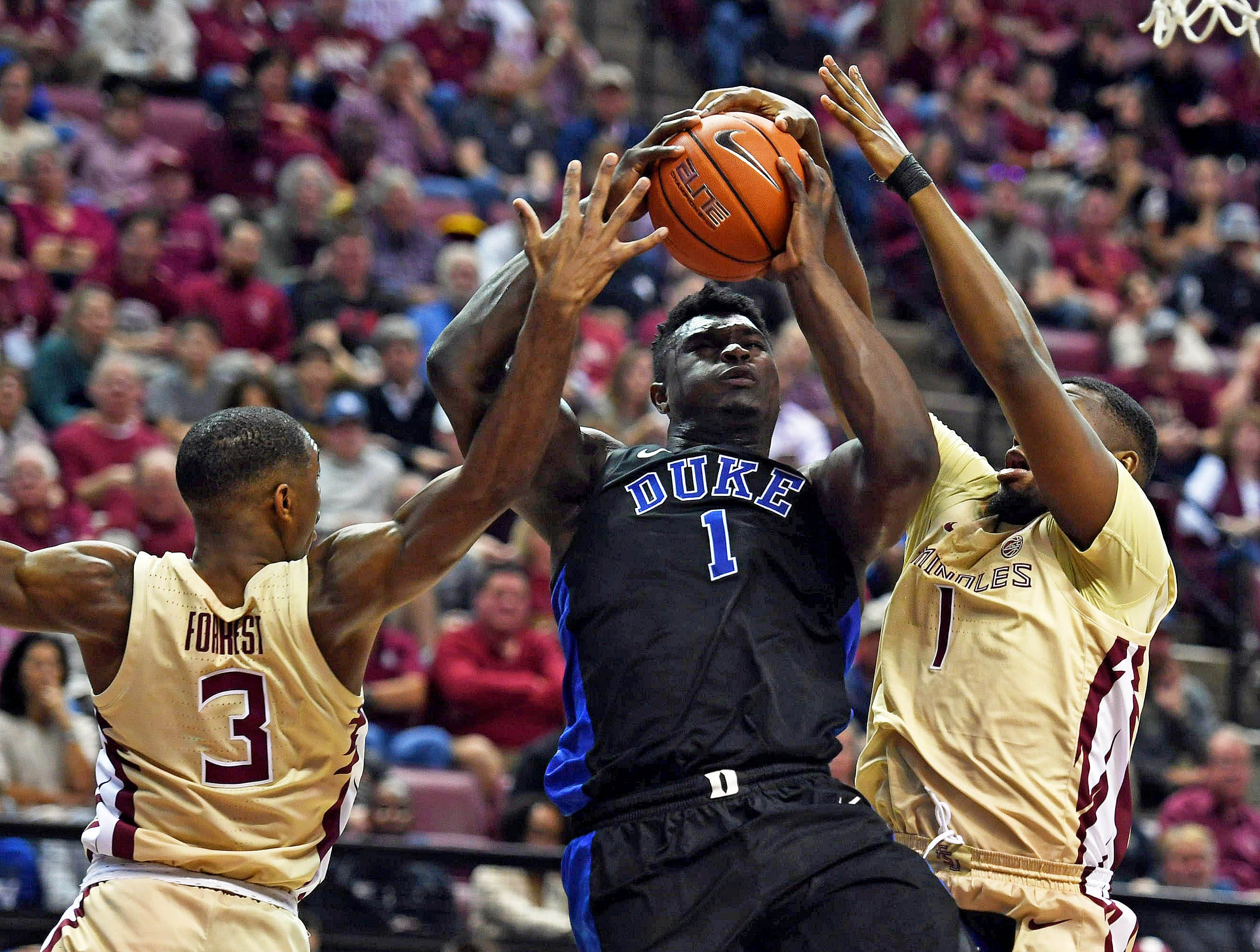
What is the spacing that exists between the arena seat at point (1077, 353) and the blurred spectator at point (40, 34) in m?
6.82

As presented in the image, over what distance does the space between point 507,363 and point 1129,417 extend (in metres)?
1.54

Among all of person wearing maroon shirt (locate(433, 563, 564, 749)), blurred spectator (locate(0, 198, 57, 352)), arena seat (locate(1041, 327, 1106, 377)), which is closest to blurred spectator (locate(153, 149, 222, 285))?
blurred spectator (locate(0, 198, 57, 352))

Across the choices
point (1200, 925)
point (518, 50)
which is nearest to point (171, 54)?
point (518, 50)

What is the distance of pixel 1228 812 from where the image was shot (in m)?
8.45

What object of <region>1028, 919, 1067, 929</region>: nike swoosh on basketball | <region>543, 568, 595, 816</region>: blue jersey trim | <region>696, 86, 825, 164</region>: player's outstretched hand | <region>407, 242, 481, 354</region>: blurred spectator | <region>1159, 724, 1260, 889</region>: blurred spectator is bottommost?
<region>1159, 724, 1260, 889</region>: blurred spectator

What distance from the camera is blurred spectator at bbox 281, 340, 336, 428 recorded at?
9.02m

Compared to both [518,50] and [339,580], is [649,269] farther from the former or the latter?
[339,580]

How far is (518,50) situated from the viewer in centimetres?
1321

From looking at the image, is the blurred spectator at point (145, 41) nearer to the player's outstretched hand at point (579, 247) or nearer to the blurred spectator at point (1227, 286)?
the blurred spectator at point (1227, 286)

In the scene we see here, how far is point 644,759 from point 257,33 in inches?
369

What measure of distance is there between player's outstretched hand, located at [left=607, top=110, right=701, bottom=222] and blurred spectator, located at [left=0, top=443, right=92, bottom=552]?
14.7 ft

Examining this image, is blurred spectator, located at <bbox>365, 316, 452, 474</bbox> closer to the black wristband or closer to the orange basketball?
the orange basketball

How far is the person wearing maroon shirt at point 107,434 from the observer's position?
27.9ft

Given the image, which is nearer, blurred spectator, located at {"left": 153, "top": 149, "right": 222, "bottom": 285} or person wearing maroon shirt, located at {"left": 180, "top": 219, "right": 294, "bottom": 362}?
person wearing maroon shirt, located at {"left": 180, "top": 219, "right": 294, "bottom": 362}
